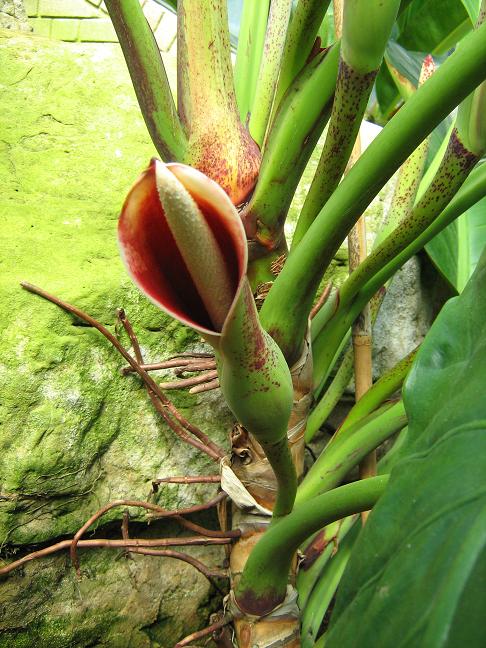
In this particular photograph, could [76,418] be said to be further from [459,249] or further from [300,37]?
[459,249]

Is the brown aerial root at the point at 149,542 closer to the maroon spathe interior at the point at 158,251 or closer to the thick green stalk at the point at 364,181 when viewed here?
the thick green stalk at the point at 364,181

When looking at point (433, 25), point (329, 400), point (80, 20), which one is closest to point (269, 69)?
point (329, 400)

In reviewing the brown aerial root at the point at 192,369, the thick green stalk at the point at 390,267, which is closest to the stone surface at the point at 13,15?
the brown aerial root at the point at 192,369

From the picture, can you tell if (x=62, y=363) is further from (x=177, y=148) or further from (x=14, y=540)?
(x=177, y=148)

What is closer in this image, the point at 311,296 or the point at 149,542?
the point at 311,296

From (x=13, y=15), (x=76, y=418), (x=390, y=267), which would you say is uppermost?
(x=390, y=267)

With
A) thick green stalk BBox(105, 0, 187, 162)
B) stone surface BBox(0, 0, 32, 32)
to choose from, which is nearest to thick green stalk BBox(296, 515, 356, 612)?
thick green stalk BBox(105, 0, 187, 162)

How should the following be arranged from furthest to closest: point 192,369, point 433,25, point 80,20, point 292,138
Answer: point 80,20, point 433,25, point 192,369, point 292,138

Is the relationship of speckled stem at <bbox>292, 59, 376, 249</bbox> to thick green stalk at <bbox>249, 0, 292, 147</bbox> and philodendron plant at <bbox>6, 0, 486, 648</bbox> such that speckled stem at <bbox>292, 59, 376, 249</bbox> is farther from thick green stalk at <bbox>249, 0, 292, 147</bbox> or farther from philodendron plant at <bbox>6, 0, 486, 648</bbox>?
thick green stalk at <bbox>249, 0, 292, 147</bbox>

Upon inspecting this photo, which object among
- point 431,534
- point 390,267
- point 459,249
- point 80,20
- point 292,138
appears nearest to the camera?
point 431,534
